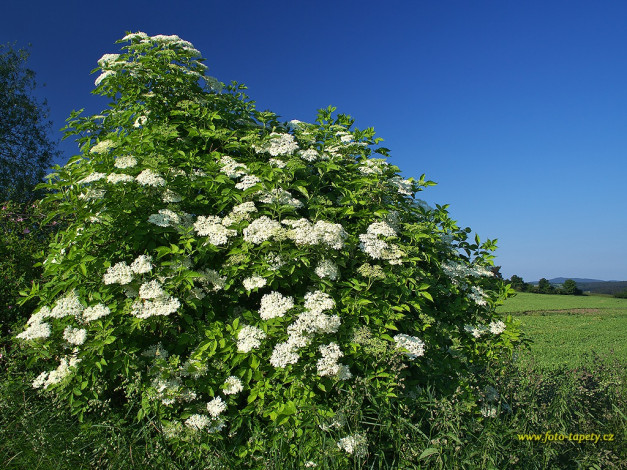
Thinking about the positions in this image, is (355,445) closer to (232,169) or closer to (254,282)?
(254,282)

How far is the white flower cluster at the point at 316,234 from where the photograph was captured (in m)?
3.23

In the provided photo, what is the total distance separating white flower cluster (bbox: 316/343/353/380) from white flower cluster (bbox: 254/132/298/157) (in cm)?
181

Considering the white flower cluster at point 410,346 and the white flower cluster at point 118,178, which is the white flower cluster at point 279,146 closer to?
the white flower cluster at point 118,178

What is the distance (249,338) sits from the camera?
303cm

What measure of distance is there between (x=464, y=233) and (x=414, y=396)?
6.29ft

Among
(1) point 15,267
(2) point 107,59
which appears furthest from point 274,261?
(1) point 15,267

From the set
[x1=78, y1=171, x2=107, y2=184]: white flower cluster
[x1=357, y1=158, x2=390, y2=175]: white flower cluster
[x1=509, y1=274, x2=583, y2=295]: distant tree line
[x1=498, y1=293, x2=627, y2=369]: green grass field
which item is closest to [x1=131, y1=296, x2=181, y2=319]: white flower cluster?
[x1=78, y1=171, x2=107, y2=184]: white flower cluster

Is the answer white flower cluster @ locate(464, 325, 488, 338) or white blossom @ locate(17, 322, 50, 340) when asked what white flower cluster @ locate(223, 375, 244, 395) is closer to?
white blossom @ locate(17, 322, 50, 340)

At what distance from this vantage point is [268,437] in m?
3.03

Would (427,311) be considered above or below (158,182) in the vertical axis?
below

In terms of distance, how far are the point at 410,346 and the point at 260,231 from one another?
1507mm

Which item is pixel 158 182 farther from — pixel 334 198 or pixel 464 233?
pixel 464 233

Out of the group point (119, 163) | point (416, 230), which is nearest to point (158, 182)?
point (119, 163)

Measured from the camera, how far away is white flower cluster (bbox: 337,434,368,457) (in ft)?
8.95
